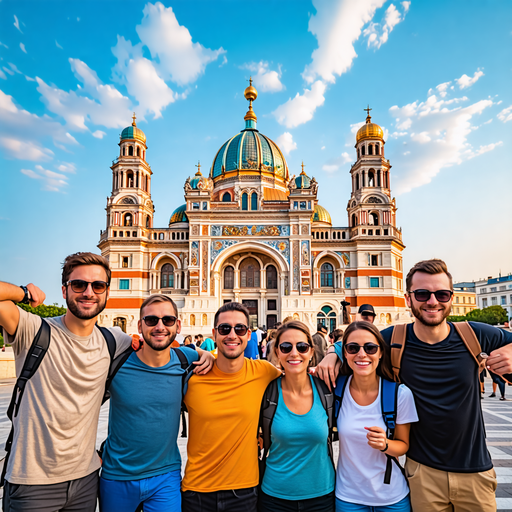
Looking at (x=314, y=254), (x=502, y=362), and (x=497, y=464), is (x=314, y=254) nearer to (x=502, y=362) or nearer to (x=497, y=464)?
(x=497, y=464)

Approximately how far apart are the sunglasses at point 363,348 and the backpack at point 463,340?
30cm

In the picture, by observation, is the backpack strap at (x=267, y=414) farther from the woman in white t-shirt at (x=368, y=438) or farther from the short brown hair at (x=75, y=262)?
the short brown hair at (x=75, y=262)

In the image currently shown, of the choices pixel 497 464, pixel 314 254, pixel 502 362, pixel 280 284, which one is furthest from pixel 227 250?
pixel 502 362

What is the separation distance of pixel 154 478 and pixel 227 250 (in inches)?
1285

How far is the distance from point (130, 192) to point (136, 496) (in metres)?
37.0

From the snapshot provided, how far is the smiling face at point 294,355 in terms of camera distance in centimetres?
310

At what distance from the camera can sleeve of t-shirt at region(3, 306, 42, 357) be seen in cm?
275

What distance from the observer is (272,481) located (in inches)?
116

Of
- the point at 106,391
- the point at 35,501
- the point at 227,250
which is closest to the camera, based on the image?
the point at 35,501

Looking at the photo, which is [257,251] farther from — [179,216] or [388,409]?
[388,409]

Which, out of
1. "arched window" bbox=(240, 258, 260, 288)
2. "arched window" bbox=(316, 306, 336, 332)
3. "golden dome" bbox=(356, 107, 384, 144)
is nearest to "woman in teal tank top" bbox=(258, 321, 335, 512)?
"arched window" bbox=(316, 306, 336, 332)

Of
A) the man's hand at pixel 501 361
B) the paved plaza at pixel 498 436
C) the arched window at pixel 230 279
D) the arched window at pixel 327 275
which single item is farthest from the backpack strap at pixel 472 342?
the arched window at pixel 327 275

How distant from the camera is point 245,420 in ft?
9.93

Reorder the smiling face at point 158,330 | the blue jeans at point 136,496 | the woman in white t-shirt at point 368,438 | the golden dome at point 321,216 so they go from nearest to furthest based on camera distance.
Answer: the woman in white t-shirt at point 368,438, the blue jeans at point 136,496, the smiling face at point 158,330, the golden dome at point 321,216
